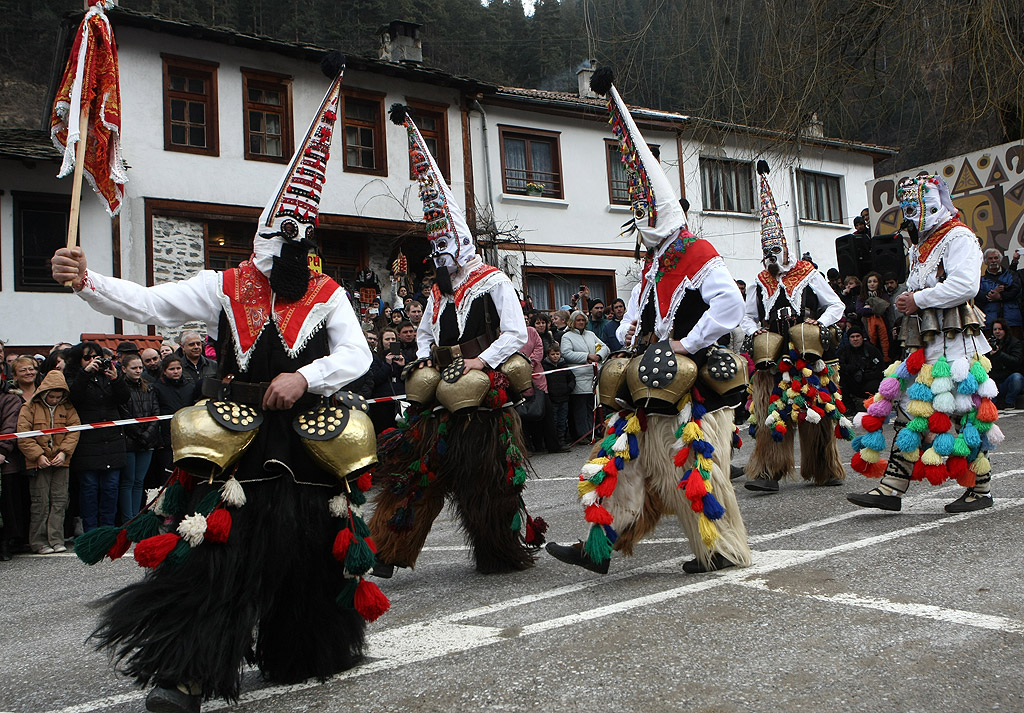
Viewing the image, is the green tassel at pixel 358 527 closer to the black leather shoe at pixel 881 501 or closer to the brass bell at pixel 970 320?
the black leather shoe at pixel 881 501

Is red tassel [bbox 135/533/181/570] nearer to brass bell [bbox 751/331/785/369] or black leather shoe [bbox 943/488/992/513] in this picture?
black leather shoe [bbox 943/488/992/513]

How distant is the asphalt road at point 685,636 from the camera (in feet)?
10.3

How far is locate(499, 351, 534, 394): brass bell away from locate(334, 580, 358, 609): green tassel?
87.4 inches

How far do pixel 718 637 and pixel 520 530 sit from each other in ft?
6.37

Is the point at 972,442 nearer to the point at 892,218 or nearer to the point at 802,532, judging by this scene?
the point at 802,532

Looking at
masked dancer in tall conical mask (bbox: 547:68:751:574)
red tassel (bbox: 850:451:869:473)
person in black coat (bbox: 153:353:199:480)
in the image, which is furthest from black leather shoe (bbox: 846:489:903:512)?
person in black coat (bbox: 153:353:199:480)

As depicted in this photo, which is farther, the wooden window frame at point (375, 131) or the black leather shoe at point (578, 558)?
the wooden window frame at point (375, 131)

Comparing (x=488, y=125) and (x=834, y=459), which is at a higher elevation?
(x=488, y=125)

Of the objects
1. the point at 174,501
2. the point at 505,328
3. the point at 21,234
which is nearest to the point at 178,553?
the point at 174,501

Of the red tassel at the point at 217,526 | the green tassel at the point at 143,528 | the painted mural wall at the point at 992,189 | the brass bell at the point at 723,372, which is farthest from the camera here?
the painted mural wall at the point at 992,189

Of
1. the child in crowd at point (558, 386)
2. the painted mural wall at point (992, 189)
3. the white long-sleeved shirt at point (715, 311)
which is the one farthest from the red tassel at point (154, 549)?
the painted mural wall at point (992, 189)

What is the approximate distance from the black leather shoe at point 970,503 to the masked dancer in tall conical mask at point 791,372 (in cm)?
170

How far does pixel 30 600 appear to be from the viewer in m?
6.15

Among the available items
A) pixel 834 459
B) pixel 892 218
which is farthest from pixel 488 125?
pixel 834 459
